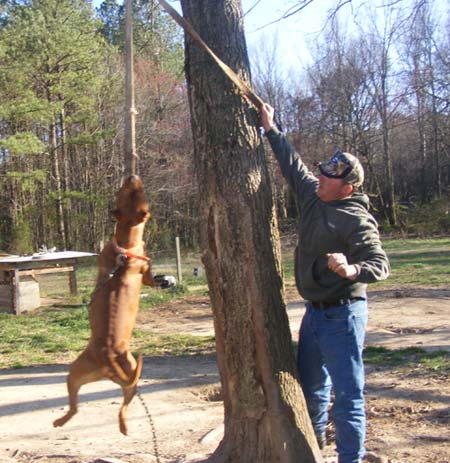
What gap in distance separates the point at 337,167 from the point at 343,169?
35 millimetres

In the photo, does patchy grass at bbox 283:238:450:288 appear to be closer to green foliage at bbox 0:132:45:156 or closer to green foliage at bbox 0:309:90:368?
green foliage at bbox 0:309:90:368

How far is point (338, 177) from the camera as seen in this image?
3.40 metres

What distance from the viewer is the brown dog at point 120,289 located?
2.59 m

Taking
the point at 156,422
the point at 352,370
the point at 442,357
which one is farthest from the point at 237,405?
the point at 442,357

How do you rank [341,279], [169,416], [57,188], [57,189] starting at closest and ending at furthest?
1. [341,279]
2. [169,416]
3. [57,189]
4. [57,188]

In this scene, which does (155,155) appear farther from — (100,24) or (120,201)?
(120,201)

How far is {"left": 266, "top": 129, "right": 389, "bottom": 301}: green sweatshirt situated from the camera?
331 cm

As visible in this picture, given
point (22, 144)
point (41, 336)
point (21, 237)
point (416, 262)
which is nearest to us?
point (41, 336)

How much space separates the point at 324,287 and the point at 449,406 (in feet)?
8.81

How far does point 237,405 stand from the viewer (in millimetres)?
3576

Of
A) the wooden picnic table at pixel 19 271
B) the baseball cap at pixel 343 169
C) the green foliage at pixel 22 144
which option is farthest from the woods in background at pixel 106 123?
the baseball cap at pixel 343 169

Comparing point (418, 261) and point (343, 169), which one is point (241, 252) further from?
point (418, 261)

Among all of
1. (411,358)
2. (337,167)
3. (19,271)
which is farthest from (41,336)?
(337,167)

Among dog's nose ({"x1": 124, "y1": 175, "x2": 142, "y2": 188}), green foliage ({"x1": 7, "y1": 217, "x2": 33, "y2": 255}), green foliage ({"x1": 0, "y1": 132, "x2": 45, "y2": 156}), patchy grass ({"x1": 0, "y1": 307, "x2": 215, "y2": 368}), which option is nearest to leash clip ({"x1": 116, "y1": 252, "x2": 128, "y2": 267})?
dog's nose ({"x1": 124, "y1": 175, "x2": 142, "y2": 188})
